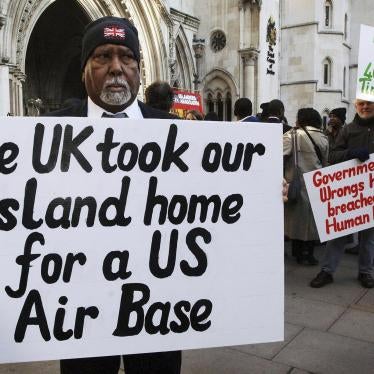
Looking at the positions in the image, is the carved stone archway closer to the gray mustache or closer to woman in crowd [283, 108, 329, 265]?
woman in crowd [283, 108, 329, 265]

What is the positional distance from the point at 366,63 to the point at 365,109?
0.58 m

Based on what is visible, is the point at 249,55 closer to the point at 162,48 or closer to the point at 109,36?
the point at 162,48

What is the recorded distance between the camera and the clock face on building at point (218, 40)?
64.3 feet

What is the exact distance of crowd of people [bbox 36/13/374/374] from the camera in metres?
1.73

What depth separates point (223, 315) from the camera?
64.7 inches

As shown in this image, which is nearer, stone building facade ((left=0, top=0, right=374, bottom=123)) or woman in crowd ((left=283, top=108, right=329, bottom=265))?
woman in crowd ((left=283, top=108, right=329, bottom=265))

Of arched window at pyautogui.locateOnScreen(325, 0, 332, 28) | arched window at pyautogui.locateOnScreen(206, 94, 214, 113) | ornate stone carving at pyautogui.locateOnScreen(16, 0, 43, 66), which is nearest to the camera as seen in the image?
ornate stone carving at pyautogui.locateOnScreen(16, 0, 43, 66)

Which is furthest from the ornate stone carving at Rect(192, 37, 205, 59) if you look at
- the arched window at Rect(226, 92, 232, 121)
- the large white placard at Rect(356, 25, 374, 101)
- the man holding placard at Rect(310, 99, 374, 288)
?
the large white placard at Rect(356, 25, 374, 101)

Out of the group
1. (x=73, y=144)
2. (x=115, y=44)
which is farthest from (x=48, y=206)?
(x=115, y=44)

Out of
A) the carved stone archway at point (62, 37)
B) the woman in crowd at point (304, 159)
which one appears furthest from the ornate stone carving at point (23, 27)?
the woman in crowd at point (304, 159)

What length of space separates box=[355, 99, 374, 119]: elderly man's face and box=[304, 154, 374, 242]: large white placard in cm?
49

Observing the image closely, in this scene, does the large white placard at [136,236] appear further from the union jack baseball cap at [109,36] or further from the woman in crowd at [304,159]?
the woman in crowd at [304,159]

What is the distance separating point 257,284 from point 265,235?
0.18 metres

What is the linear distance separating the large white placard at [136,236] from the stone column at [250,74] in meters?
18.0
